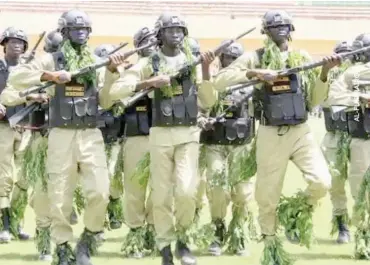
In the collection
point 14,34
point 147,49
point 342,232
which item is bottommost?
point 342,232

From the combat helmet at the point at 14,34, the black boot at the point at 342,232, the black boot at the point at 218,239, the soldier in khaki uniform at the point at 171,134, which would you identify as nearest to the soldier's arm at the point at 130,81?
the soldier in khaki uniform at the point at 171,134

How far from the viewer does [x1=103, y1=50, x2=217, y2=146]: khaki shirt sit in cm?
916

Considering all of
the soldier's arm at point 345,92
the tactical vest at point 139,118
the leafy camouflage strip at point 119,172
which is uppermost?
the soldier's arm at point 345,92

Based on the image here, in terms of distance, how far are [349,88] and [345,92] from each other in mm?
184

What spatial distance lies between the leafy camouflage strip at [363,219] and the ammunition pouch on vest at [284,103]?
1.65m

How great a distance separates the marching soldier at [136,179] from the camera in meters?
10.5

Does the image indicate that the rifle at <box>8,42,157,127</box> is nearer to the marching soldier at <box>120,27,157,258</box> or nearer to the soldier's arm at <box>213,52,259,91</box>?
the soldier's arm at <box>213,52,259,91</box>

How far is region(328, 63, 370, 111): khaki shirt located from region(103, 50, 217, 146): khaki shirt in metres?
1.31

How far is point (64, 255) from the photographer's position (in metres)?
9.05

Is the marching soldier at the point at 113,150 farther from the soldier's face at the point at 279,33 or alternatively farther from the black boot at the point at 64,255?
the soldier's face at the point at 279,33

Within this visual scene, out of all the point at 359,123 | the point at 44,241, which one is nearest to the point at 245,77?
the point at 359,123

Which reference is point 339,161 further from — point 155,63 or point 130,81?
point 130,81

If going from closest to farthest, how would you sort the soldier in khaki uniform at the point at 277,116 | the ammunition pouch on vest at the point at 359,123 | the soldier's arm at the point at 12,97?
1. the soldier in khaki uniform at the point at 277,116
2. the soldier's arm at the point at 12,97
3. the ammunition pouch on vest at the point at 359,123

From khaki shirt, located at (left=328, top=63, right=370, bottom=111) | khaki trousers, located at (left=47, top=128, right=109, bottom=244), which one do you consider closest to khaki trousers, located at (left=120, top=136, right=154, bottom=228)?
khaki trousers, located at (left=47, top=128, right=109, bottom=244)
